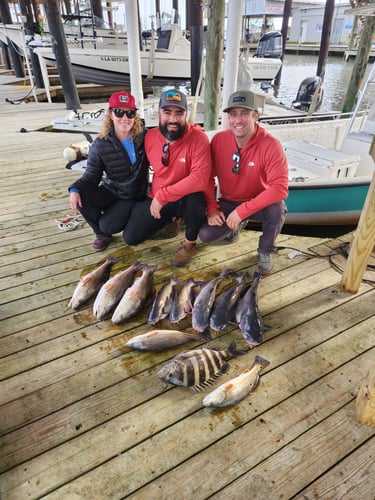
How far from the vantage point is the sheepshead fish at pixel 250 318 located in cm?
213

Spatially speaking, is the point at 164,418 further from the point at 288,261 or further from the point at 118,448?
the point at 288,261

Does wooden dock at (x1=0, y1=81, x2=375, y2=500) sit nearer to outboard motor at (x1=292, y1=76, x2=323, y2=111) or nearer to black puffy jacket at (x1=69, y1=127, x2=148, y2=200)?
black puffy jacket at (x1=69, y1=127, x2=148, y2=200)

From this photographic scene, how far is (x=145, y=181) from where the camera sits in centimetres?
304

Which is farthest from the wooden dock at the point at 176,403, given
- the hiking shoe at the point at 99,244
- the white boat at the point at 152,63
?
the white boat at the point at 152,63

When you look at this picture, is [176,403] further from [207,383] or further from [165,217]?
[165,217]

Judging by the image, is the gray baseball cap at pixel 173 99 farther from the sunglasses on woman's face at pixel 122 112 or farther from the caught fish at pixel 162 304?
the caught fish at pixel 162 304

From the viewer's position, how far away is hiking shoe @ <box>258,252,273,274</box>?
111 inches

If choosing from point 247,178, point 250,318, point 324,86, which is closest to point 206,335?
point 250,318

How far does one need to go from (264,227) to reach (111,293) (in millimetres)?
1400

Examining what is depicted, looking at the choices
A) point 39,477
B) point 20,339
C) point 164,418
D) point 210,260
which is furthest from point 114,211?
point 39,477

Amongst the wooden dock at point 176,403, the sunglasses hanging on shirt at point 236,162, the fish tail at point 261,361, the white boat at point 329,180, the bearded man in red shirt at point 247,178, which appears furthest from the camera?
the white boat at point 329,180

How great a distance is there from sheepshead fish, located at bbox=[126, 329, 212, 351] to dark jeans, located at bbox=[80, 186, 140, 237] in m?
1.26

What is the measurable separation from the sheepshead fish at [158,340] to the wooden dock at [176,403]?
74mm

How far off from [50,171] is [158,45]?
9.95 metres
